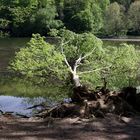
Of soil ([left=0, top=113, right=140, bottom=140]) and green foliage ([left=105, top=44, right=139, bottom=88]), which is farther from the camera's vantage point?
green foliage ([left=105, top=44, right=139, bottom=88])

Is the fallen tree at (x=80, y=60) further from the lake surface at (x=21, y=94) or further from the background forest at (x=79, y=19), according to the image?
the background forest at (x=79, y=19)

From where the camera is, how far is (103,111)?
42.7ft

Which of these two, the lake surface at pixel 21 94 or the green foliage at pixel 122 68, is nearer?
the green foliage at pixel 122 68

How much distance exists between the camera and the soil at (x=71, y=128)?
10.4 m

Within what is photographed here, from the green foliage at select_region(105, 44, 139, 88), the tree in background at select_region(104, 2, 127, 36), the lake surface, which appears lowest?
the tree in background at select_region(104, 2, 127, 36)

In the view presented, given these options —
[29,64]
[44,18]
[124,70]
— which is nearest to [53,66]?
[29,64]

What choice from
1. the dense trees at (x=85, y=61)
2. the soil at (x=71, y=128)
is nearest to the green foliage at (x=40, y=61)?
the dense trees at (x=85, y=61)

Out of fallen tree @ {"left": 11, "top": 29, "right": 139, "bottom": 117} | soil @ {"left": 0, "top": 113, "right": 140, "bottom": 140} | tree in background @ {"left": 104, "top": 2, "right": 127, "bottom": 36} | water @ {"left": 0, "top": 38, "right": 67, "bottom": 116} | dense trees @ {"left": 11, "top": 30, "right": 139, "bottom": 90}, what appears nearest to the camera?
soil @ {"left": 0, "top": 113, "right": 140, "bottom": 140}

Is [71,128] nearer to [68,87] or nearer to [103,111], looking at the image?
[103,111]

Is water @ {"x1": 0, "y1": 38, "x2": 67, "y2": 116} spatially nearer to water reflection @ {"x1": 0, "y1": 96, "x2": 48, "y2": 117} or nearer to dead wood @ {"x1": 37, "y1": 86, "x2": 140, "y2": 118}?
water reflection @ {"x1": 0, "y1": 96, "x2": 48, "y2": 117}

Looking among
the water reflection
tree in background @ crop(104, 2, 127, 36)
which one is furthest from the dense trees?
tree in background @ crop(104, 2, 127, 36)

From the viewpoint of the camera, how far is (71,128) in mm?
11227

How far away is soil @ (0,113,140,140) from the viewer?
34.1 ft

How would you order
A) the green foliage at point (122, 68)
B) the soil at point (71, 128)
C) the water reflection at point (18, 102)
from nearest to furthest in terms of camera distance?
the soil at point (71, 128) < the water reflection at point (18, 102) < the green foliage at point (122, 68)
